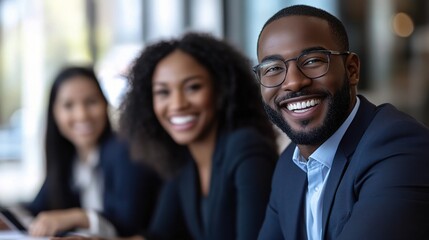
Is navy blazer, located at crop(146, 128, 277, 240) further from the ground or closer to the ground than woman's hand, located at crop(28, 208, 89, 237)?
further from the ground

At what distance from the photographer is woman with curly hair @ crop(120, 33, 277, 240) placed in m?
1.92

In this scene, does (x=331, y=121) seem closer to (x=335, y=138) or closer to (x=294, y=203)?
(x=335, y=138)

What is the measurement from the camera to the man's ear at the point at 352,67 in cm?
124

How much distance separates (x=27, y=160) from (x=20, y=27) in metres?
1.22

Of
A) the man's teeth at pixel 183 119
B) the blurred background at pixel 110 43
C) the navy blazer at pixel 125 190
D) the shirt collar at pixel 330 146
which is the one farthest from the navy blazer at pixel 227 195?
the blurred background at pixel 110 43

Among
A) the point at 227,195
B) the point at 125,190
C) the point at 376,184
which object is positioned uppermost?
the point at 376,184

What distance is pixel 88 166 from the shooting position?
8.91 ft

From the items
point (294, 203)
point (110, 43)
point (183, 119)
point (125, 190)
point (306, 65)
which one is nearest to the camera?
point (306, 65)

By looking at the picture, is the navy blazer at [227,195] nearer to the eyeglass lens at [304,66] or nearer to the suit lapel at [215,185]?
the suit lapel at [215,185]

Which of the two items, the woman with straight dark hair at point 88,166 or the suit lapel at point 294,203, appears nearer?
the suit lapel at point 294,203

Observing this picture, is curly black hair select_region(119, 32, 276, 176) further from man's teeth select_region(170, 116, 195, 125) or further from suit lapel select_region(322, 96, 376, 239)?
suit lapel select_region(322, 96, 376, 239)

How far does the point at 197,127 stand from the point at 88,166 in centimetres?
85

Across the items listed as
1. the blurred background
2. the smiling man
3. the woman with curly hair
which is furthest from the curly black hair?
the blurred background

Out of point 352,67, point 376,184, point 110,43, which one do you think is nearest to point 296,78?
point 352,67
